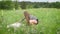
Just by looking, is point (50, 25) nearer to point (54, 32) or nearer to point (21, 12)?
point (54, 32)

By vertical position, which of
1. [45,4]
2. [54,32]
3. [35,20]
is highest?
[45,4]

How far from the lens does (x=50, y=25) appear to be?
138 cm

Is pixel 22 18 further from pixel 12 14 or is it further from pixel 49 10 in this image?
pixel 49 10

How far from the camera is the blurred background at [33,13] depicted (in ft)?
4.42

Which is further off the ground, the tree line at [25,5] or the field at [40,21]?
the tree line at [25,5]

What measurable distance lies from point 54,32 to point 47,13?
0.19 m

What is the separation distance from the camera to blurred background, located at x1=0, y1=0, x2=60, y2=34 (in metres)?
1.35

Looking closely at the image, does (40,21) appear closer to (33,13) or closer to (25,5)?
(33,13)

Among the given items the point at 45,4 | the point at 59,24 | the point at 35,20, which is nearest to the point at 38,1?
the point at 45,4

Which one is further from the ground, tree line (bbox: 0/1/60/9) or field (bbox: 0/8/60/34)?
tree line (bbox: 0/1/60/9)

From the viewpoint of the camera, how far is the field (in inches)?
52.9

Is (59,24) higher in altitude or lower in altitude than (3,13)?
lower

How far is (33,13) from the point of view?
1381mm

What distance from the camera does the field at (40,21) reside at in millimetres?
1345
